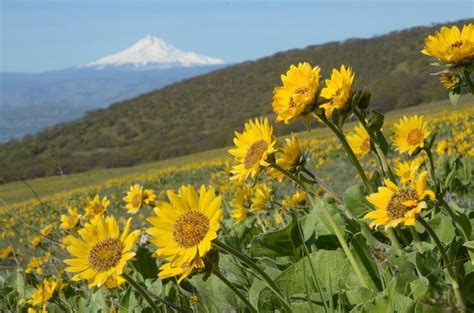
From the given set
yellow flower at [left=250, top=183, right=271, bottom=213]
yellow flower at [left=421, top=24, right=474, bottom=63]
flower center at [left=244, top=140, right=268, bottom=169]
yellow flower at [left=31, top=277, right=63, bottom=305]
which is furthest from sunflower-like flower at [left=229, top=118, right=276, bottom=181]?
yellow flower at [left=31, top=277, right=63, bottom=305]

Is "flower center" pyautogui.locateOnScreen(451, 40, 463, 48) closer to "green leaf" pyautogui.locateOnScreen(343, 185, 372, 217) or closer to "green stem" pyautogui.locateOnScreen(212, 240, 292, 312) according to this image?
"green leaf" pyautogui.locateOnScreen(343, 185, 372, 217)

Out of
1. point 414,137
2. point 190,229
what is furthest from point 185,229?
point 414,137

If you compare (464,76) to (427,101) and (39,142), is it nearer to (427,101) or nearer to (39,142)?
(427,101)

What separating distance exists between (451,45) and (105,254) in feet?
3.90

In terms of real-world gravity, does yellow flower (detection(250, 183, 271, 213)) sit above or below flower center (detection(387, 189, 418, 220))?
below

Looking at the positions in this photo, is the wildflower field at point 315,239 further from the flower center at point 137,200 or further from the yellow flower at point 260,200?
the flower center at point 137,200

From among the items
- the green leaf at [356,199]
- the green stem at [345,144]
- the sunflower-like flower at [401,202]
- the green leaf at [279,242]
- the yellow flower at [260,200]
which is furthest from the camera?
the yellow flower at [260,200]

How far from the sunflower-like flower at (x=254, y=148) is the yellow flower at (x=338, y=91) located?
198 millimetres

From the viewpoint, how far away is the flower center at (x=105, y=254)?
4.92ft

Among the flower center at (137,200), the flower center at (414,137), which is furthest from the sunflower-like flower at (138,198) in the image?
the flower center at (414,137)

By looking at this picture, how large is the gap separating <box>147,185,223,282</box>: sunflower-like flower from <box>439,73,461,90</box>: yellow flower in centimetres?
83

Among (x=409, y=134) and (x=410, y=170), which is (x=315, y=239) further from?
(x=409, y=134)

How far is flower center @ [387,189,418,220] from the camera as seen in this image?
4.48ft

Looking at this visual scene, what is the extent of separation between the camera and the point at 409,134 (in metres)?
2.30
